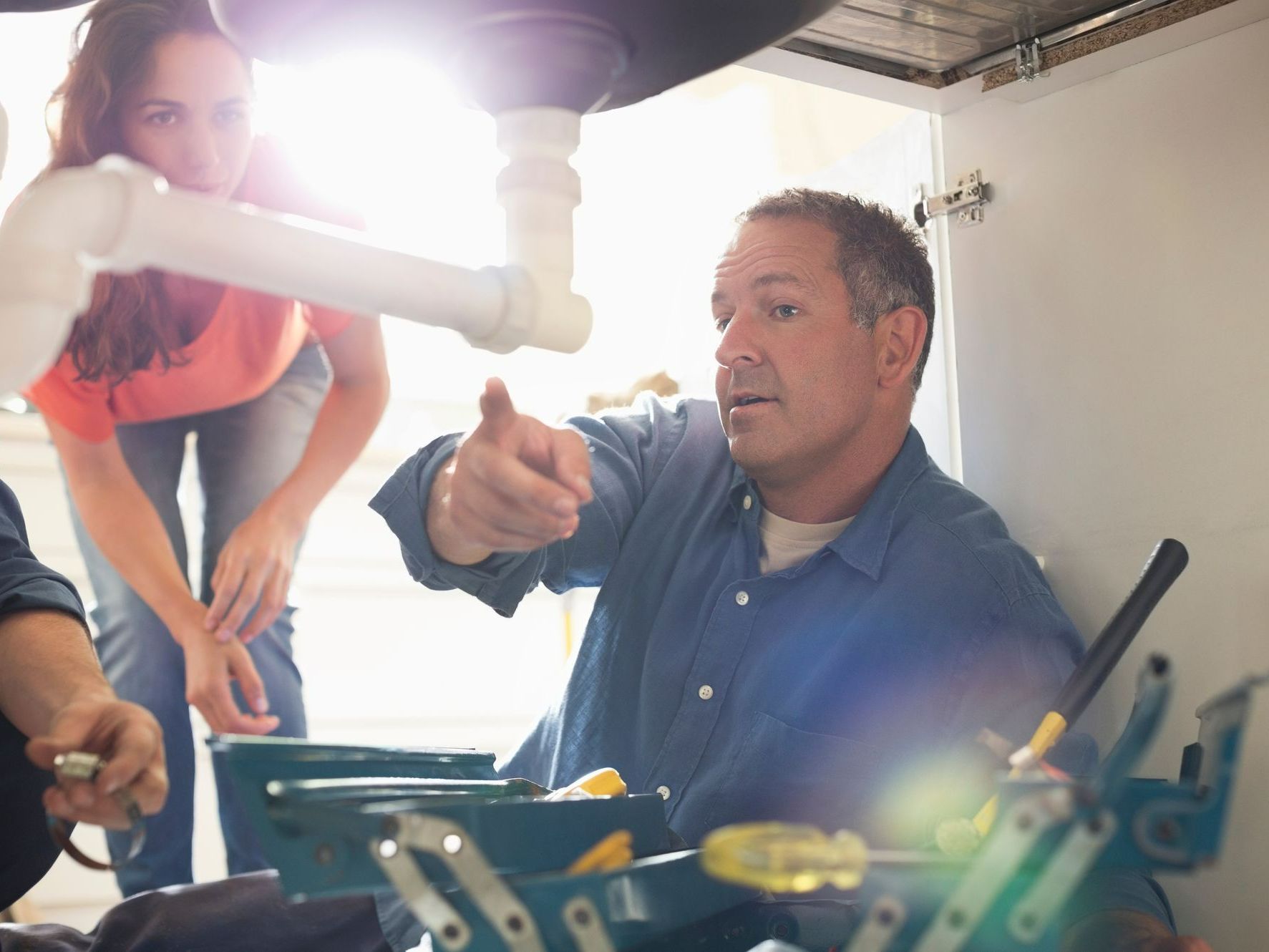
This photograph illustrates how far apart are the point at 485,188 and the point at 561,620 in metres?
0.63

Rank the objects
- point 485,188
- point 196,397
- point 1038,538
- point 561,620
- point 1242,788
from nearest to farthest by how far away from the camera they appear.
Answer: point 1242,788 < point 1038,538 < point 196,397 < point 485,188 < point 561,620

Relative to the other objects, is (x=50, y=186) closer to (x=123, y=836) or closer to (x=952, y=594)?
(x=952, y=594)

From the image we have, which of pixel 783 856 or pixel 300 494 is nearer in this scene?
pixel 783 856

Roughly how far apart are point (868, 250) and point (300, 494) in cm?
66

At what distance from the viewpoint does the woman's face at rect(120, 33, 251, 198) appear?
3.79 ft

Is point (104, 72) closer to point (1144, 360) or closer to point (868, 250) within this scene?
point (868, 250)

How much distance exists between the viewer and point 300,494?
132 cm

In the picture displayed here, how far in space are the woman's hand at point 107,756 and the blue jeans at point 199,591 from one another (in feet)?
2.19

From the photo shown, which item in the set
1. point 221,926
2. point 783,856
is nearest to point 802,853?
point 783,856

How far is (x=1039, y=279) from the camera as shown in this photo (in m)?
1.00

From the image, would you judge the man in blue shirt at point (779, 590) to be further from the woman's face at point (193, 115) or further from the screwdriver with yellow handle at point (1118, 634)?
the woman's face at point (193, 115)

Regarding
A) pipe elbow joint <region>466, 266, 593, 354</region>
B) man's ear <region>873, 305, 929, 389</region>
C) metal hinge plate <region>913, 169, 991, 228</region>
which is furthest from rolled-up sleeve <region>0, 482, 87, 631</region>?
metal hinge plate <region>913, 169, 991, 228</region>

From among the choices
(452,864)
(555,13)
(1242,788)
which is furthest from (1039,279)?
(452,864)

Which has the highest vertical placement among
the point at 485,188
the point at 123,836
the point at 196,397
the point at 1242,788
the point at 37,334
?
the point at 485,188
